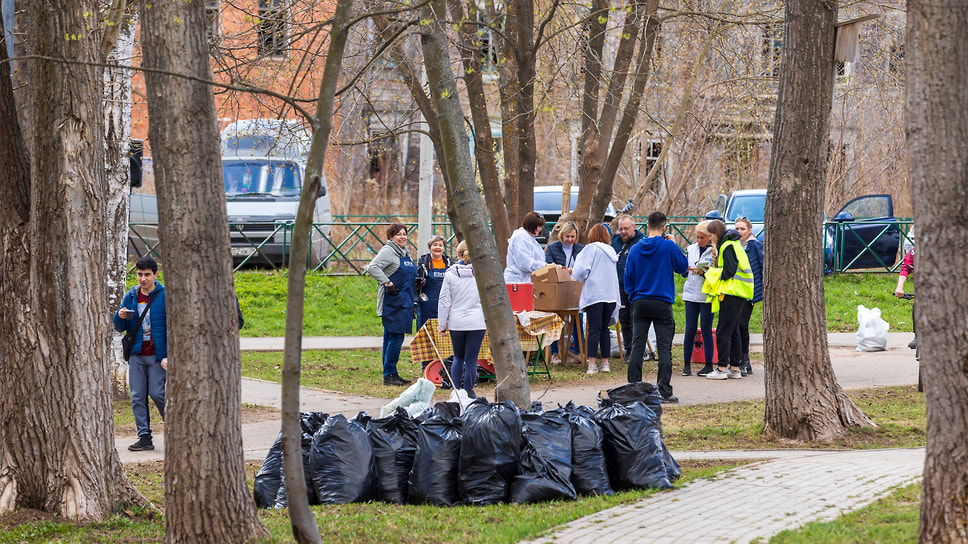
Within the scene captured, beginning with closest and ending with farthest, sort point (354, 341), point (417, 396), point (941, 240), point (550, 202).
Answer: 1. point (941, 240)
2. point (417, 396)
3. point (354, 341)
4. point (550, 202)

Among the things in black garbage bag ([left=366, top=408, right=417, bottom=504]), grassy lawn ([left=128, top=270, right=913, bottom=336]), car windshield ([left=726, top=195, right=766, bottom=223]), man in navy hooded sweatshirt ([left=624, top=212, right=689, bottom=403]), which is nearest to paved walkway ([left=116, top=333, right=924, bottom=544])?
black garbage bag ([left=366, top=408, right=417, bottom=504])

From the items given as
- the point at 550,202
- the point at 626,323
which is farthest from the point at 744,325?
the point at 550,202

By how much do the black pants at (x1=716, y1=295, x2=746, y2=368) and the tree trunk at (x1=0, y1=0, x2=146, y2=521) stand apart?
23.9ft

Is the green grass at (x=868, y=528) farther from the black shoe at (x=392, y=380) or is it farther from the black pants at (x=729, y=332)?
the black shoe at (x=392, y=380)

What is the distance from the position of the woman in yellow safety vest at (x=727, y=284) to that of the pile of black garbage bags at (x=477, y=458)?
5111 millimetres

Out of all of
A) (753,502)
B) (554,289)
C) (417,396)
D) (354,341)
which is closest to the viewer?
(753,502)

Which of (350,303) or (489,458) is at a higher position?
(489,458)

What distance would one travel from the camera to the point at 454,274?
1078cm

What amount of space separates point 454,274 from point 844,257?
1443 cm

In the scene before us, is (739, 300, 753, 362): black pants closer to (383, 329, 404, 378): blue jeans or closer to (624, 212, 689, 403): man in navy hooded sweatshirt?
(624, 212, 689, 403): man in navy hooded sweatshirt

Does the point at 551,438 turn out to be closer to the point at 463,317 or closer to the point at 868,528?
the point at 868,528

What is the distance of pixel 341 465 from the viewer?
6605 millimetres

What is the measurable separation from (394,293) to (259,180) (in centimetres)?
1152

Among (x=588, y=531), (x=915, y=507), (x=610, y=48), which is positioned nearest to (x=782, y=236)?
(x=915, y=507)
